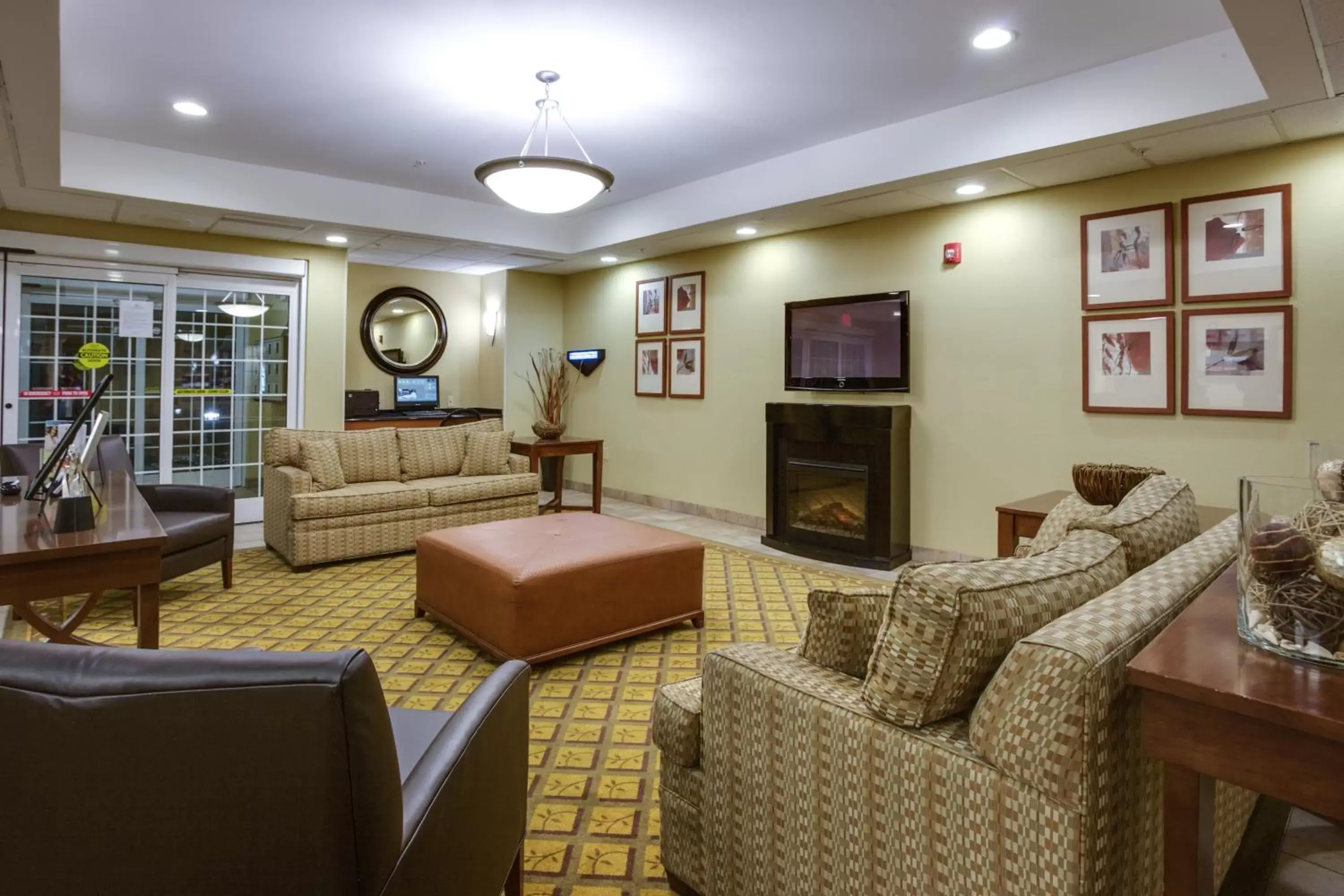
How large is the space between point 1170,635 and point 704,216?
481 cm

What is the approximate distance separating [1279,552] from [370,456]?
5.12 meters

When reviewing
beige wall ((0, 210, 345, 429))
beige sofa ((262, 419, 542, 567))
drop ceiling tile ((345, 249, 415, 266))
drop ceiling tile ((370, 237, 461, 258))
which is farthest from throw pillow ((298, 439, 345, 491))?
drop ceiling tile ((345, 249, 415, 266))

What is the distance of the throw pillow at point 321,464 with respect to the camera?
15.9 feet

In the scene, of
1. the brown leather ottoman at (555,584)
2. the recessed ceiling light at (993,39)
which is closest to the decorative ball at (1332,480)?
the brown leather ottoman at (555,584)

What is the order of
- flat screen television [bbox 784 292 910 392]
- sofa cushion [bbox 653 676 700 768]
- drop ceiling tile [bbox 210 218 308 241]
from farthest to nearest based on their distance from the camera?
drop ceiling tile [bbox 210 218 308 241] < flat screen television [bbox 784 292 910 392] < sofa cushion [bbox 653 676 700 768]

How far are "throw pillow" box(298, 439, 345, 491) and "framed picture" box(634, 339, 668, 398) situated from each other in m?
2.94

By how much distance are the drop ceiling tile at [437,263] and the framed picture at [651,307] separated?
5.55 feet

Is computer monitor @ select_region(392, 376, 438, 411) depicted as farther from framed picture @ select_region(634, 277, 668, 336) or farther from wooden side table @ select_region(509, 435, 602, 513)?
framed picture @ select_region(634, 277, 668, 336)

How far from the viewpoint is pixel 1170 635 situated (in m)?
1.13

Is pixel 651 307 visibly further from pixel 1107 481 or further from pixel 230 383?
pixel 1107 481

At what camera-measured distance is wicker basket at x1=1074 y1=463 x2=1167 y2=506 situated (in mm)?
2744

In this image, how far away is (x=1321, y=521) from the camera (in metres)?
1.07

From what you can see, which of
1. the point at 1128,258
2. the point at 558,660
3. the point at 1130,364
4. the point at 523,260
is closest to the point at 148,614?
the point at 558,660

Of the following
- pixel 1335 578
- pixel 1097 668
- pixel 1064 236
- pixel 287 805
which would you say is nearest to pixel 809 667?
pixel 1097 668
